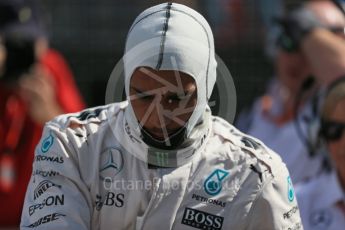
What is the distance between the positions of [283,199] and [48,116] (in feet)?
9.33

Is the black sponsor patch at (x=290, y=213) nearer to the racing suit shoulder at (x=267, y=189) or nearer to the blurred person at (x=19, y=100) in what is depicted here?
the racing suit shoulder at (x=267, y=189)

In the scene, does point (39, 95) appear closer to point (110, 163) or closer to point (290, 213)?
A: point (110, 163)

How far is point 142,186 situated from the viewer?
3342mm

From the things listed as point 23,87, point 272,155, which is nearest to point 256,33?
point 23,87

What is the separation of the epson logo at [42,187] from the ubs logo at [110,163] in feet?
0.44

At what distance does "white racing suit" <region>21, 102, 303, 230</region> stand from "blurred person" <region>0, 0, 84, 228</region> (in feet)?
8.49

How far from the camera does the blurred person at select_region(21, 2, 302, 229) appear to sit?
3.25 m

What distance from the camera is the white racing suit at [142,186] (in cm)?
331

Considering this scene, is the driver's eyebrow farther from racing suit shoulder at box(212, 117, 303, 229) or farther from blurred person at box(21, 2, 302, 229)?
racing suit shoulder at box(212, 117, 303, 229)

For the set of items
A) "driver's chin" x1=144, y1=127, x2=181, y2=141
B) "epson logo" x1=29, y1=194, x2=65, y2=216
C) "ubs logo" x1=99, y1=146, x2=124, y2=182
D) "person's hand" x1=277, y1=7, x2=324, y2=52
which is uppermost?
"person's hand" x1=277, y1=7, x2=324, y2=52

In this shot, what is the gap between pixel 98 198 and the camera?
10.9 ft

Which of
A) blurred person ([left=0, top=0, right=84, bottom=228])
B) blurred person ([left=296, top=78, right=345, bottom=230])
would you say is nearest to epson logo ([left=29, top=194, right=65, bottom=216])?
blurred person ([left=296, top=78, right=345, bottom=230])

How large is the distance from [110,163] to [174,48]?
1.27 feet

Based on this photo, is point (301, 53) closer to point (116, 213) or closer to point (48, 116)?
point (48, 116)
